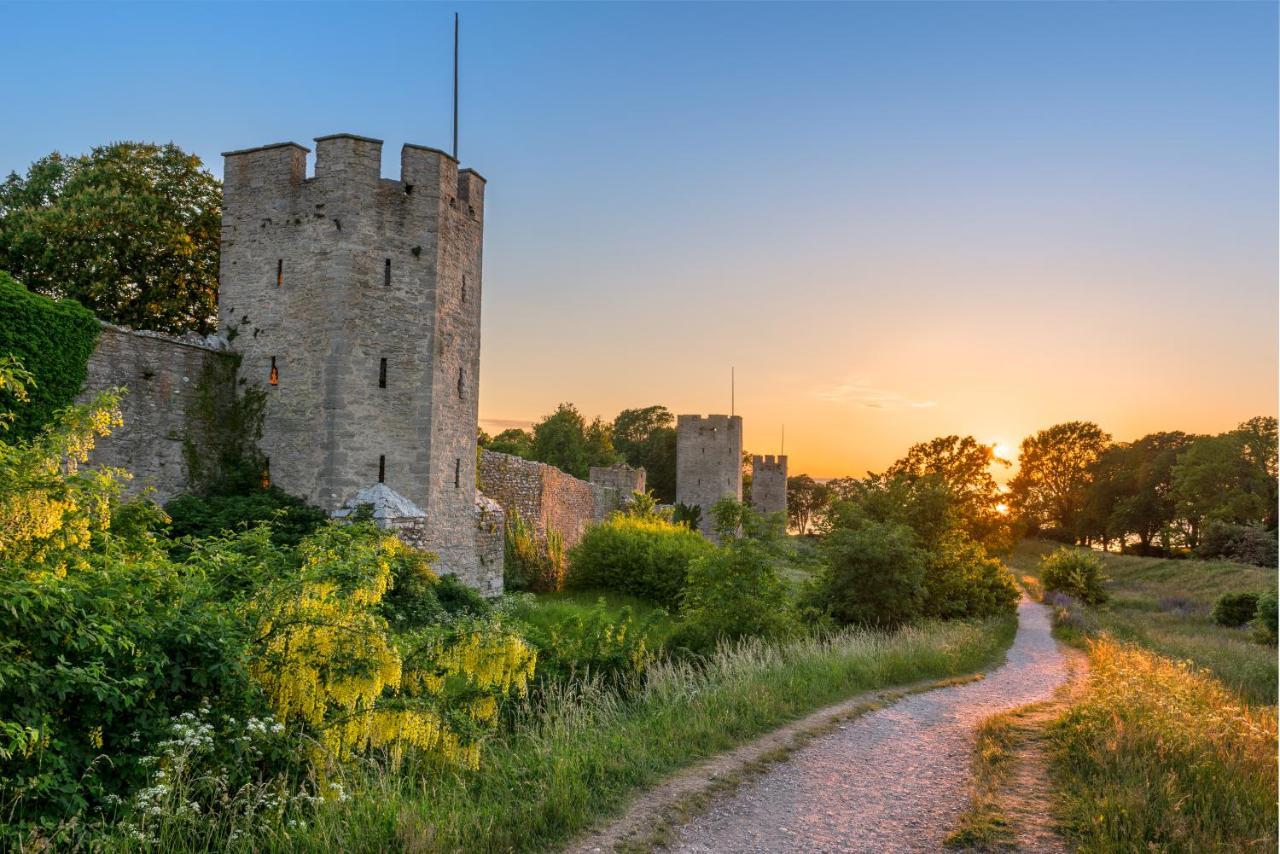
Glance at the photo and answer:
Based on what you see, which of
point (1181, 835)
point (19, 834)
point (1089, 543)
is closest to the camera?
point (19, 834)

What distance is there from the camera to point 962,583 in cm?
2098

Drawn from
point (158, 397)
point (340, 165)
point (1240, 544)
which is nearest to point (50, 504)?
point (158, 397)

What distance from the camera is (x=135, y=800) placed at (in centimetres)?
484

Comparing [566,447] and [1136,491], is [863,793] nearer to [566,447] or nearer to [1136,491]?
[566,447]

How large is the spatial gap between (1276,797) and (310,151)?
18.1 m

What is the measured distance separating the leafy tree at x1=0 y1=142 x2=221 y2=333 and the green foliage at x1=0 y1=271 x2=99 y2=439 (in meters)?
5.27

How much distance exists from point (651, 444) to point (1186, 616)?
4437 centimetres

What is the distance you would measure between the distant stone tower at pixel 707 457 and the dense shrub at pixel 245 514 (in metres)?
34.1

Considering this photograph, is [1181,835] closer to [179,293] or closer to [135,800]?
[135,800]

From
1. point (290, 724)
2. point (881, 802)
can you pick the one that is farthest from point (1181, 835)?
point (290, 724)

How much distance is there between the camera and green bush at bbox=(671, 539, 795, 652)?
13844 mm

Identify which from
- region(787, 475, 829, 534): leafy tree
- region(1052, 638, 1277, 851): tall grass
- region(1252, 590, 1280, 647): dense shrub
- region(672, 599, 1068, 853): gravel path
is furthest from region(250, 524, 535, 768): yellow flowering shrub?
region(787, 475, 829, 534): leafy tree

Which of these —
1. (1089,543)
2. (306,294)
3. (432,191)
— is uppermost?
(432,191)

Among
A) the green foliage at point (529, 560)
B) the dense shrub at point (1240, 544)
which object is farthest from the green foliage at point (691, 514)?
the dense shrub at point (1240, 544)
